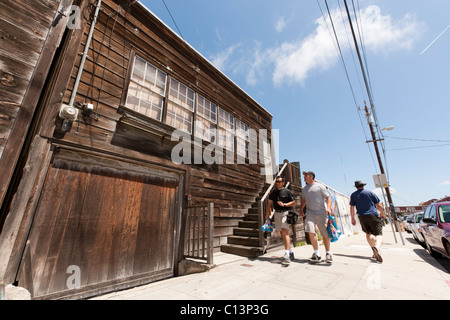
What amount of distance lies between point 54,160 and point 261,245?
4695 millimetres

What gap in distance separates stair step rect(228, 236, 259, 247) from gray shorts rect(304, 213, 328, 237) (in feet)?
5.06

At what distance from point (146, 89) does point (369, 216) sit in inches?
237

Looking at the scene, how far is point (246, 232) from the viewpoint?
5777mm

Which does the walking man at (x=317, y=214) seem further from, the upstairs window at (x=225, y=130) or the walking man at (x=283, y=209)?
the upstairs window at (x=225, y=130)

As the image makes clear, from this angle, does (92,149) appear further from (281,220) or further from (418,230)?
(418,230)

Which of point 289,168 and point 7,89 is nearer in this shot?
point 7,89

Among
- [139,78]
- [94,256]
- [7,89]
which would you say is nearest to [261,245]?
[94,256]

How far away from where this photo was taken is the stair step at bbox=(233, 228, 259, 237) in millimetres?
5570

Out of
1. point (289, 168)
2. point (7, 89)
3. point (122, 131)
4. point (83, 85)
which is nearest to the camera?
point (7, 89)

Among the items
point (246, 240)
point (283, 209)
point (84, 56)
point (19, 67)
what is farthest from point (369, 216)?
point (19, 67)

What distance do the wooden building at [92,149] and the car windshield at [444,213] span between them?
17.8 ft

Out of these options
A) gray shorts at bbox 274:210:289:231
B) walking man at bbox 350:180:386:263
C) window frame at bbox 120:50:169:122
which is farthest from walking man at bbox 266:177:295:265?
window frame at bbox 120:50:169:122
